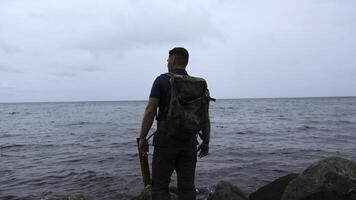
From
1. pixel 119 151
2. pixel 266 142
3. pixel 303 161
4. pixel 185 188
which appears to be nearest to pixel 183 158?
pixel 185 188

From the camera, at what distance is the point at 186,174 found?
548 cm

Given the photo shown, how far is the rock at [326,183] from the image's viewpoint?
22.7 feet

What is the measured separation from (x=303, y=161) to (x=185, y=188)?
10.6 m

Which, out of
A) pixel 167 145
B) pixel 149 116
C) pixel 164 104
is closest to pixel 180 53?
pixel 164 104

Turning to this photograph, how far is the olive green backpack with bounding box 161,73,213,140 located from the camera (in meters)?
5.12

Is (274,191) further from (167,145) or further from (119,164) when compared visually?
(119,164)

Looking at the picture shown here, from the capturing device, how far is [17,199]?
10344mm

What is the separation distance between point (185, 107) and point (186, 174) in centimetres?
94

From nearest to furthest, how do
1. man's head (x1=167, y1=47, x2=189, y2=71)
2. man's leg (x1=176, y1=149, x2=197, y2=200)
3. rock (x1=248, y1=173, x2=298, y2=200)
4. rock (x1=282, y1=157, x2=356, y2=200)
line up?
man's head (x1=167, y1=47, x2=189, y2=71), man's leg (x1=176, y1=149, x2=197, y2=200), rock (x1=282, y1=157, x2=356, y2=200), rock (x1=248, y1=173, x2=298, y2=200)

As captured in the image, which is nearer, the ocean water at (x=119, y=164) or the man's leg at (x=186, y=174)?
the man's leg at (x=186, y=174)

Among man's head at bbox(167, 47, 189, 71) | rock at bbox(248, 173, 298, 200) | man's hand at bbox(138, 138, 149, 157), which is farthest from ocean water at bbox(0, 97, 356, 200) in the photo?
man's head at bbox(167, 47, 189, 71)

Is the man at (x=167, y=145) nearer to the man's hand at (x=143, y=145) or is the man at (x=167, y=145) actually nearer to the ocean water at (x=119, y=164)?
the man's hand at (x=143, y=145)

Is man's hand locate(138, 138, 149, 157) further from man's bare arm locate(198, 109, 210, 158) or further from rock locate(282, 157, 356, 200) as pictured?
rock locate(282, 157, 356, 200)

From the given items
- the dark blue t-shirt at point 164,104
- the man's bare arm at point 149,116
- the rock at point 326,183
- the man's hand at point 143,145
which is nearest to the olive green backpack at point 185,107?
the dark blue t-shirt at point 164,104
